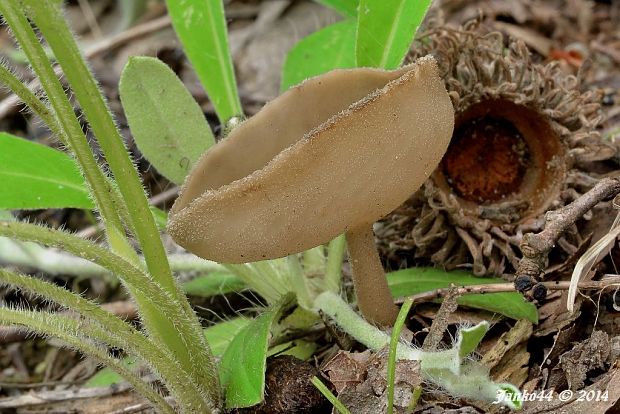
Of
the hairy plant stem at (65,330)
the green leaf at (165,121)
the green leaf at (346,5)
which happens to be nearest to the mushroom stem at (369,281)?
the hairy plant stem at (65,330)

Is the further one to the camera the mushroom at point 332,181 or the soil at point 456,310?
the soil at point 456,310

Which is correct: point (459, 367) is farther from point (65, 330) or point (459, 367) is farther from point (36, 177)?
point (36, 177)

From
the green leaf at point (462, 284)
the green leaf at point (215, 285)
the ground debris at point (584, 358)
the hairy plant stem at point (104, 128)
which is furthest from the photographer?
the green leaf at point (215, 285)

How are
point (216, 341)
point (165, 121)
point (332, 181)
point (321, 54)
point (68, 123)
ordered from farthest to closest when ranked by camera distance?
point (321, 54) → point (165, 121) → point (216, 341) → point (68, 123) → point (332, 181)

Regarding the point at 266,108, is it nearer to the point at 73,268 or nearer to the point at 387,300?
the point at 387,300

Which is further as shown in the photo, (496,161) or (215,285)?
(215,285)

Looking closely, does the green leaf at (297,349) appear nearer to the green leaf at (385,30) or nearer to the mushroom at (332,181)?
the mushroom at (332,181)

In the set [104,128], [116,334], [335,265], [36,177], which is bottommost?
[335,265]

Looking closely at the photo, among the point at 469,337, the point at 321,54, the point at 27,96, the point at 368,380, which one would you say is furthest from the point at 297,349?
the point at 321,54
